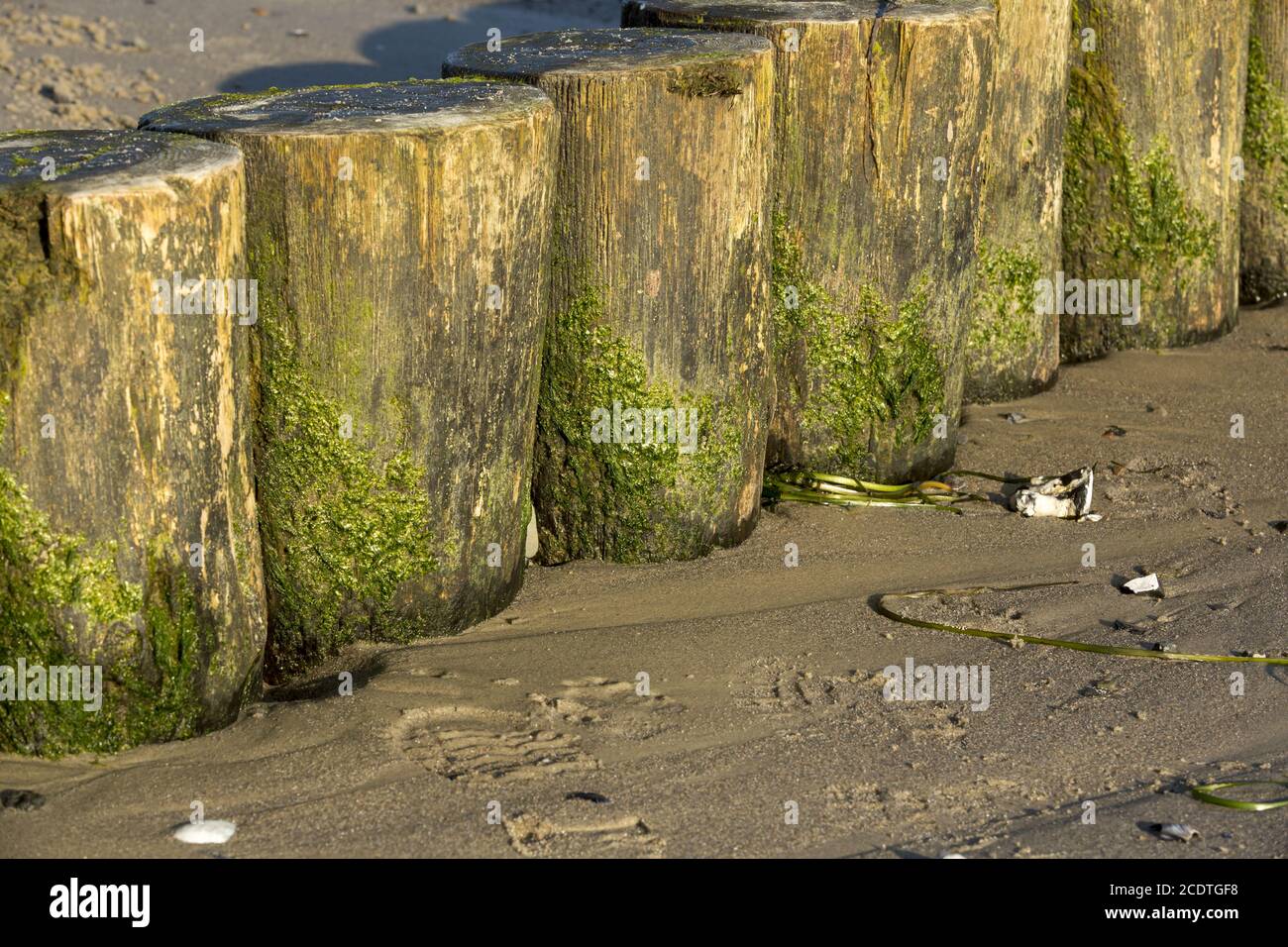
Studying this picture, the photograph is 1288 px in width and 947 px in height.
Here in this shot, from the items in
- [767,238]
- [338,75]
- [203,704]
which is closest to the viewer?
[203,704]

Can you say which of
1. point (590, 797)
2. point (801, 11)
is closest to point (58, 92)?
point (801, 11)

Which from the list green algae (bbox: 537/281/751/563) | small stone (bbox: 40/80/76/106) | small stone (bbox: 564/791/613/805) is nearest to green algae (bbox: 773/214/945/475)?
green algae (bbox: 537/281/751/563)

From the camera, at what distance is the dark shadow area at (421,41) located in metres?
9.64

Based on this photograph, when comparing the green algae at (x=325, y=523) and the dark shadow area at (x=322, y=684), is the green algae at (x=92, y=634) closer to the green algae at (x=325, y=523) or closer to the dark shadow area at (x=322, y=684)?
the dark shadow area at (x=322, y=684)

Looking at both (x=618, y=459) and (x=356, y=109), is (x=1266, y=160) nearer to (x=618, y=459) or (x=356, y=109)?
(x=618, y=459)

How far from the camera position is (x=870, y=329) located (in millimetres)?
4965

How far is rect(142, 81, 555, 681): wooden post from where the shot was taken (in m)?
3.59

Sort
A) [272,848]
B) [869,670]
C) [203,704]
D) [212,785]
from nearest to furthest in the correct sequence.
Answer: [272,848] < [212,785] < [203,704] < [869,670]

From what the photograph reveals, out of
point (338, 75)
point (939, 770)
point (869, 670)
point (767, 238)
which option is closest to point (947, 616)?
point (869, 670)

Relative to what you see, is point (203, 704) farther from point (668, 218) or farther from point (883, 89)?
point (883, 89)

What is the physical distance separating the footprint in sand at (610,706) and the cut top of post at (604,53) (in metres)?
1.52

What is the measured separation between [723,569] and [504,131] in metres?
1.44

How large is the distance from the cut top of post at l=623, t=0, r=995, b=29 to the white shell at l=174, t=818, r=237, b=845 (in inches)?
107

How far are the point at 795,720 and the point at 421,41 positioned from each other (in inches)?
301
